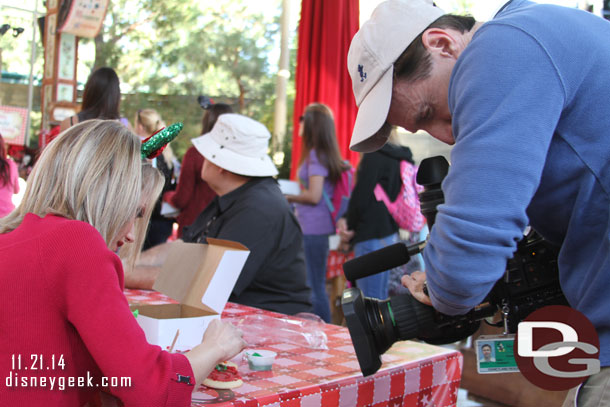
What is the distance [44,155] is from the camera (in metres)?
1.23

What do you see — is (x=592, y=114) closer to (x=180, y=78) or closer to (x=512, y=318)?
(x=512, y=318)

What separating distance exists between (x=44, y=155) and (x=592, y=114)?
980mm

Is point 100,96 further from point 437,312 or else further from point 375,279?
point 437,312

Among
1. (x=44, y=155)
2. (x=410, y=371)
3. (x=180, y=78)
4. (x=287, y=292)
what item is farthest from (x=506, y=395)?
(x=180, y=78)

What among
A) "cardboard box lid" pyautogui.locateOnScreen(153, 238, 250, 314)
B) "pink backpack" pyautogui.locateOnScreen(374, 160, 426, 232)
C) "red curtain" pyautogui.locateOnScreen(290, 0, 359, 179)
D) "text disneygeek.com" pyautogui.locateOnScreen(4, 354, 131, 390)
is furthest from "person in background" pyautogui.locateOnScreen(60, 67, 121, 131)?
"text disneygeek.com" pyautogui.locateOnScreen(4, 354, 131, 390)

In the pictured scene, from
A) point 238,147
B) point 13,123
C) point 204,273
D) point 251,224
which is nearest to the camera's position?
point 204,273

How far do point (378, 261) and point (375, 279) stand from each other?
2.52 meters

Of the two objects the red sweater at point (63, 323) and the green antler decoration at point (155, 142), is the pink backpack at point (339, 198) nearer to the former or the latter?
the green antler decoration at point (155, 142)

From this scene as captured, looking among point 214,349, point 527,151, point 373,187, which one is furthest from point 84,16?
point 527,151

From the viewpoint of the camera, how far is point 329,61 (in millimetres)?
5355

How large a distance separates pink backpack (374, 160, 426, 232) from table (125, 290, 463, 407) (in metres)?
2.03

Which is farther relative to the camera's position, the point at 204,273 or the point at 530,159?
the point at 204,273

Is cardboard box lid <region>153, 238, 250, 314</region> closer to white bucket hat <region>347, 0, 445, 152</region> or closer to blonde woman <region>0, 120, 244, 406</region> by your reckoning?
blonde woman <region>0, 120, 244, 406</region>

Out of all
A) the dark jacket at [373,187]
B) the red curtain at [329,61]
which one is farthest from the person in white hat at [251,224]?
the red curtain at [329,61]
